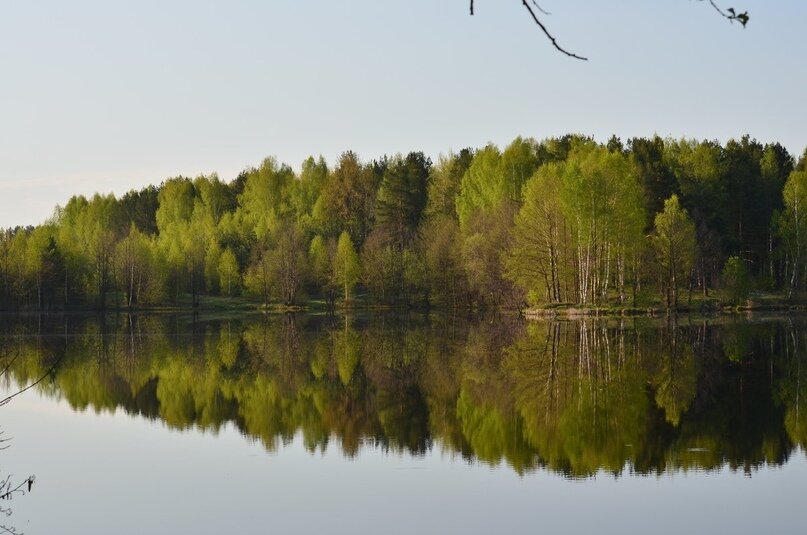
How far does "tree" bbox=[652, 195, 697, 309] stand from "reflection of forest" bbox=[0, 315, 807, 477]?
1443 cm

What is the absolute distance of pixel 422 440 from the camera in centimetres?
2000

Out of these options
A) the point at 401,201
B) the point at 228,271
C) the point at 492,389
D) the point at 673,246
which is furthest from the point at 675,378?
the point at 228,271

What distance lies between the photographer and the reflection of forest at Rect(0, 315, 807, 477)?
62.3 ft

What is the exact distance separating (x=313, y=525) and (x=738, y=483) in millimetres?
6676

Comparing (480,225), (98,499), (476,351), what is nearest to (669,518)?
(98,499)

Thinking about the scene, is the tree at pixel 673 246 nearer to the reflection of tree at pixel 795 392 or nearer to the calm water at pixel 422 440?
the calm water at pixel 422 440

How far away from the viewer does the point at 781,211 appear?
80.8m

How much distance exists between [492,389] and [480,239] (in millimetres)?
46681

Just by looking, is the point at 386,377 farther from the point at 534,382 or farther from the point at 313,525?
the point at 313,525

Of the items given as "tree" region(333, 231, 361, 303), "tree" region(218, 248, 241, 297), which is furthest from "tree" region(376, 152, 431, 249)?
"tree" region(218, 248, 241, 297)

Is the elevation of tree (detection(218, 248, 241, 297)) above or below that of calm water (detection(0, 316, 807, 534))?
above

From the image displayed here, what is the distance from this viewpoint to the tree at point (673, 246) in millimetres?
63656

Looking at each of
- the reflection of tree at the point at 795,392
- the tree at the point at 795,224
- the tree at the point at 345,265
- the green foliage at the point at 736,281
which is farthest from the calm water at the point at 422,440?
the tree at the point at 345,265

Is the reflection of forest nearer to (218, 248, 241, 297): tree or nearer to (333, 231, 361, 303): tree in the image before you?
(333, 231, 361, 303): tree
